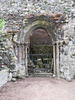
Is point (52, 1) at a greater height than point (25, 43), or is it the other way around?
point (52, 1)

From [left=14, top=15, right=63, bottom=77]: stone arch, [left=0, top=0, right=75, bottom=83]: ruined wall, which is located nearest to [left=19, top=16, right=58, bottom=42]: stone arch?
[left=14, top=15, right=63, bottom=77]: stone arch

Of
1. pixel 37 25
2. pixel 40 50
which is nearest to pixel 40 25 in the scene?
pixel 37 25

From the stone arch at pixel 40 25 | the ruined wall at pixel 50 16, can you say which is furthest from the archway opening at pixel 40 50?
the ruined wall at pixel 50 16

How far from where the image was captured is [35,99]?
11.1 feet

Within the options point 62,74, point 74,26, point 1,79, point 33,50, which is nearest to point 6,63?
point 1,79

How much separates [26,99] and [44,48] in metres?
6.90

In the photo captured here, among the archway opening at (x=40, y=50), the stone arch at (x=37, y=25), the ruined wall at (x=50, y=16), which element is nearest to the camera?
the ruined wall at (x=50, y=16)

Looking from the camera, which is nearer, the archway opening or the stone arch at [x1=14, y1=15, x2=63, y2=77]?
the stone arch at [x1=14, y1=15, x2=63, y2=77]

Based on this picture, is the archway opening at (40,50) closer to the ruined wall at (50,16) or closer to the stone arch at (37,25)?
the stone arch at (37,25)

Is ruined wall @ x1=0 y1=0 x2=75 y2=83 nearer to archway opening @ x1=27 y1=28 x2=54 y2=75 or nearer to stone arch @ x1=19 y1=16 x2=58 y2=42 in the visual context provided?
stone arch @ x1=19 y1=16 x2=58 y2=42

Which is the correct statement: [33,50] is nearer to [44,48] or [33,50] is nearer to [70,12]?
[44,48]

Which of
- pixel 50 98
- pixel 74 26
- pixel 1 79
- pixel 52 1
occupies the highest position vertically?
pixel 52 1

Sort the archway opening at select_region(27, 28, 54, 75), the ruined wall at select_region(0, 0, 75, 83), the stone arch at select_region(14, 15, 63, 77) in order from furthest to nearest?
the archway opening at select_region(27, 28, 54, 75), the stone arch at select_region(14, 15, 63, 77), the ruined wall at select_region(0, 0, 75, 83)

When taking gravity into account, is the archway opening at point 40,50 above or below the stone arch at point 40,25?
below
